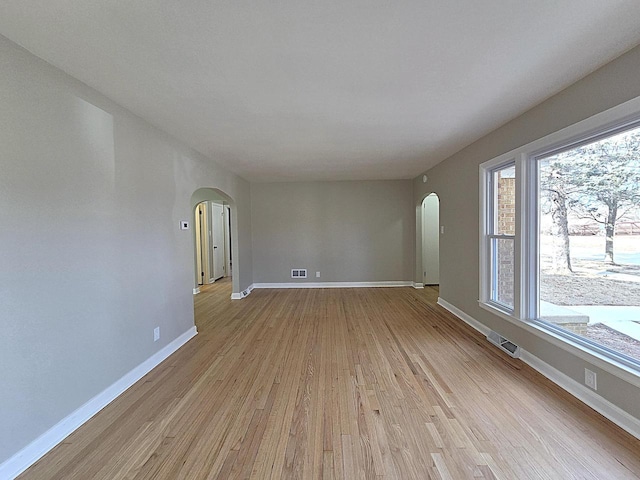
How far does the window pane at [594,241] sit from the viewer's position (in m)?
2.13

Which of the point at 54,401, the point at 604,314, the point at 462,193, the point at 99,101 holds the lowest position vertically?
the point at 54,401

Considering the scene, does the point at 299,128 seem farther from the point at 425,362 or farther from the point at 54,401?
the point at 54,401

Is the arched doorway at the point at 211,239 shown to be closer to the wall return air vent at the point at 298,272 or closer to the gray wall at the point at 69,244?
the wall return air vent at the point at 298,272

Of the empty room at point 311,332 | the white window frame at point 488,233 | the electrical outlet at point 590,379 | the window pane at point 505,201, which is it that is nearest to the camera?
the empty room at point 311,332

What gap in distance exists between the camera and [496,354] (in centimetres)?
329

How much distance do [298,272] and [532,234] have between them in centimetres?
507

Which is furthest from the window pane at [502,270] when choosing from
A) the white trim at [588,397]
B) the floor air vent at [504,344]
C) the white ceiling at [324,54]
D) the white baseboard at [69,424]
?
the white baseboard at [69,424]

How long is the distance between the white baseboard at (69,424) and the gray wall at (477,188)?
3601 millimetres

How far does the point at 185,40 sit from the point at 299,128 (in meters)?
1.63

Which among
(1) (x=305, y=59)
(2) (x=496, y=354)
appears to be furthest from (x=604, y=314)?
(1) (x=305, y=59)

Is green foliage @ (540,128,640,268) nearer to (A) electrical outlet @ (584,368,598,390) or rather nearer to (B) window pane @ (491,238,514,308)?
(B) window pane @ (491,238,514,308)

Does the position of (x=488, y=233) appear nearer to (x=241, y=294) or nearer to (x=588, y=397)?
(x=588, y=397)

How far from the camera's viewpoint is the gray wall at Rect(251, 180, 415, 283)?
23.6ft

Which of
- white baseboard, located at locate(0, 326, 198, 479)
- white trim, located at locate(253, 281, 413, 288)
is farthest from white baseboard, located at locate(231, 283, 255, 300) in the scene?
white baseboard, located at locate(0, 326, 198, 479)
